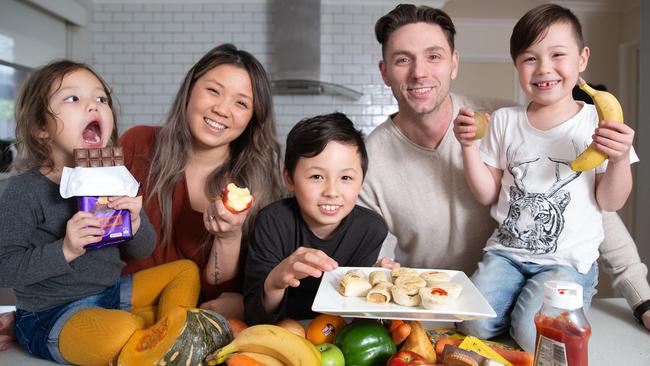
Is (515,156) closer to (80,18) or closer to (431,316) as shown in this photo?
(431,316)

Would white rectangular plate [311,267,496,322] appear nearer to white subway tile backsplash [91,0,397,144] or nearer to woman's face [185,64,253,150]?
woman's face [185,64,253,150]

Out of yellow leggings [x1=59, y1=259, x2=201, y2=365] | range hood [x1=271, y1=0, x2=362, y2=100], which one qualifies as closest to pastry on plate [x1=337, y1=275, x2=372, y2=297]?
yellow leggings [x1=59, y1=259, x2=201, y2=365]

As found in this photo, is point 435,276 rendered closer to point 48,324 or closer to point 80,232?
point 80,232

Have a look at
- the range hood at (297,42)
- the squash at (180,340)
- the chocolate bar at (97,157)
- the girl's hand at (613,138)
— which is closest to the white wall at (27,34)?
the range hood at (297,42)

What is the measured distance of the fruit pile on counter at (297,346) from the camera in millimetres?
1116

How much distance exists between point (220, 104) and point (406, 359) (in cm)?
115

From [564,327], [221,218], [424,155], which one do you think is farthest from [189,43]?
[564,327]

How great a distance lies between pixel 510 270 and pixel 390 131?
2.55 ft

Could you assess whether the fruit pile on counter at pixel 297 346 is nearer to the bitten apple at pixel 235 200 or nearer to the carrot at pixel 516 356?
the carrot at pixel 516 356

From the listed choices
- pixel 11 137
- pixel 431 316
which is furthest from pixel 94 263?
pixel 11 137

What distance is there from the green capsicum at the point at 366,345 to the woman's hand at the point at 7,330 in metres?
1.00

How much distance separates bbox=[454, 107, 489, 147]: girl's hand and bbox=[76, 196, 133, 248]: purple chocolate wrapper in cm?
103

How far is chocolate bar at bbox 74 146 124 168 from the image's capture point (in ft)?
4.69

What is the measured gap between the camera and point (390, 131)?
2197mm
